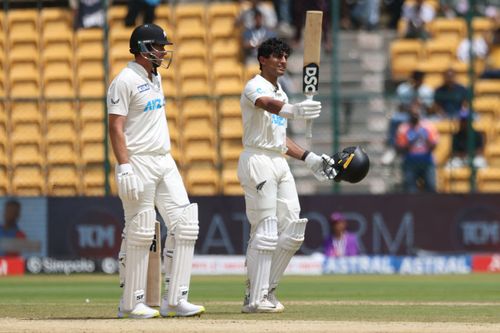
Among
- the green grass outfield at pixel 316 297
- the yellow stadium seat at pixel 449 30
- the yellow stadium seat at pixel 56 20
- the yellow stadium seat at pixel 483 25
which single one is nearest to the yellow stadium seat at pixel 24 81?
the yellow stadium seat at pixel 56 20

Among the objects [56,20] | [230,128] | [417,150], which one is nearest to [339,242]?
[417,150]

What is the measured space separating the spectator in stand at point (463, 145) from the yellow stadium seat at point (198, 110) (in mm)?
3321

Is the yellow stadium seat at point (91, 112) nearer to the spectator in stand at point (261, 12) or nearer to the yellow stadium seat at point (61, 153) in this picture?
the yellow stadium seat at point (61, 153)

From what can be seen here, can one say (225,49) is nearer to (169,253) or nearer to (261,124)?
(261,124)

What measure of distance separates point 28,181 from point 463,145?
5935 millimetres

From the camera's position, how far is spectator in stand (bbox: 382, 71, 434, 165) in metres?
17.1

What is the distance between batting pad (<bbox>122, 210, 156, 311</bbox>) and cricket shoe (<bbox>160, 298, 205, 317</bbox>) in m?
0.25

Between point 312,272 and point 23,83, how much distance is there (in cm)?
551

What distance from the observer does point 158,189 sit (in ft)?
28.5

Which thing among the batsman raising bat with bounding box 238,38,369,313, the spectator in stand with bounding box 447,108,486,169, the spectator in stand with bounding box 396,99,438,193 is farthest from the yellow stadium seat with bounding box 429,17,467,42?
the batsman raising bat with bounding box 238,38,369,313

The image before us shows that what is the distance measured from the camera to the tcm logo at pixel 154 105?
8680 mm

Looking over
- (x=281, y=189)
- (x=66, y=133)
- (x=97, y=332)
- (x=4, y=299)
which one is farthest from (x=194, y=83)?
(x=97, y=332)

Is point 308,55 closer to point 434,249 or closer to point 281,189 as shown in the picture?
point 281,189

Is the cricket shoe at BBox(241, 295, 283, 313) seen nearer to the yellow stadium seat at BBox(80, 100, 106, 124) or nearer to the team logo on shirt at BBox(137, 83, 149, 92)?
the team logo on shirt at BBox(137, 83, 149, 92)
